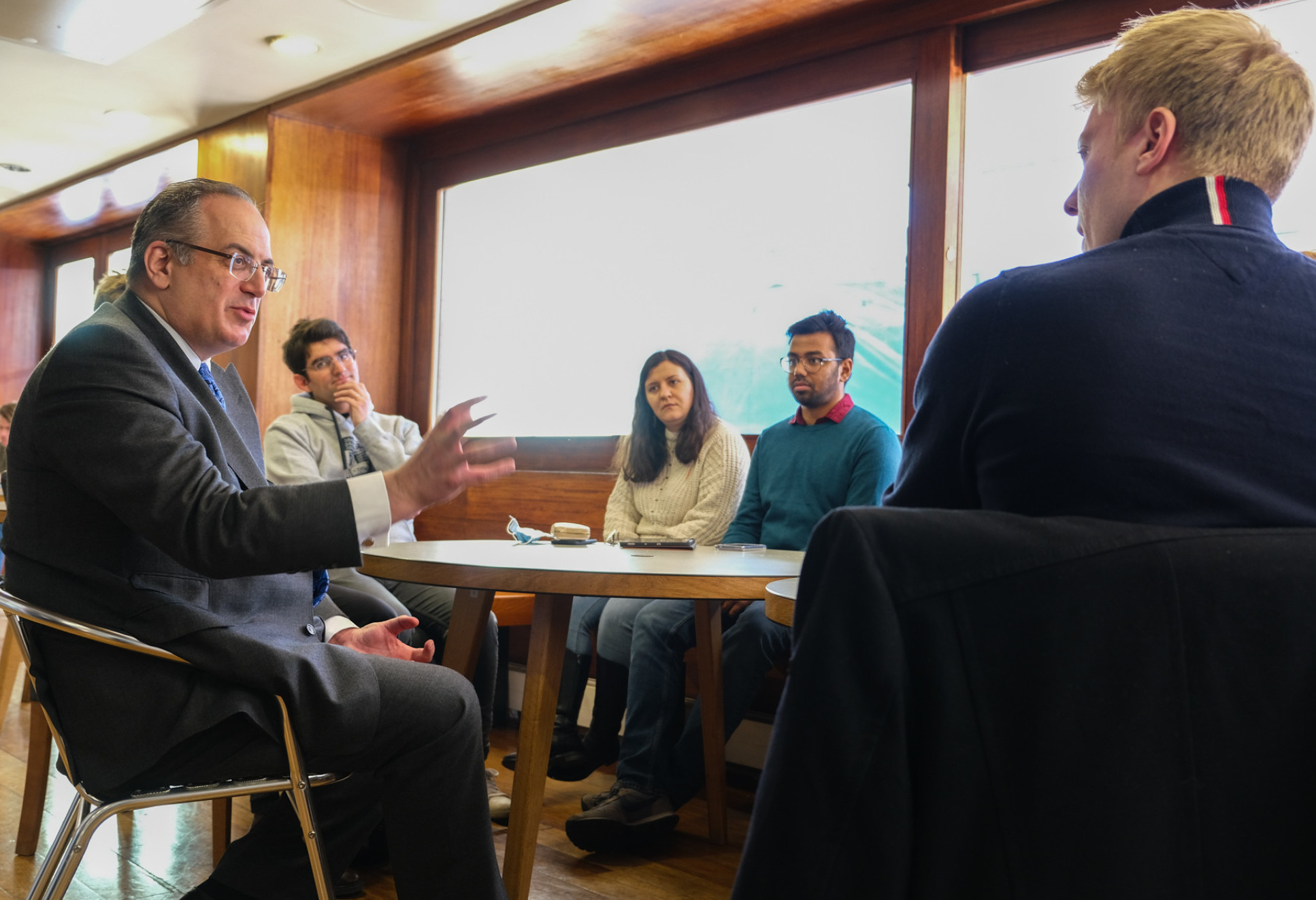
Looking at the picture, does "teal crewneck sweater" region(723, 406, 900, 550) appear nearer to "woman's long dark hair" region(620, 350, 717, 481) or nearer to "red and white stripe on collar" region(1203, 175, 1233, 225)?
"woman's long dark hair" region(620, 350, 717, 481)

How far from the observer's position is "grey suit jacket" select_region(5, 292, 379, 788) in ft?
4.24

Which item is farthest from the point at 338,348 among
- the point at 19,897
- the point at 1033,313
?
the point at 1033,313

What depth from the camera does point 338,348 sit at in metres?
3.43

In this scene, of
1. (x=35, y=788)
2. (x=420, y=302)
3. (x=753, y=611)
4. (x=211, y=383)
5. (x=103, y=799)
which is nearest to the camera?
(x=103, y=799)

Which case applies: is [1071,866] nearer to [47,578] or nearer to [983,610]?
[983,610]

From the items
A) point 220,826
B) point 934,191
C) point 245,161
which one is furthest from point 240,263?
point 245,161

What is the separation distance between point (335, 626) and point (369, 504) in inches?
22.9

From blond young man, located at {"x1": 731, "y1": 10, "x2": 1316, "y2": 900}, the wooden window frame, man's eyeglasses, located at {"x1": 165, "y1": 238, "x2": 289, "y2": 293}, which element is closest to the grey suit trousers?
man's eyeglasses, located at {"x1": 165, "y1": 238, "x2": 289, "y2": 293}

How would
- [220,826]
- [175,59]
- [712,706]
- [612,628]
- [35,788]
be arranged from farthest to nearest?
[175,59]
[612,628]
[712,706]
[35,788]
[220,826]

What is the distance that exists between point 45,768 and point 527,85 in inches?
123

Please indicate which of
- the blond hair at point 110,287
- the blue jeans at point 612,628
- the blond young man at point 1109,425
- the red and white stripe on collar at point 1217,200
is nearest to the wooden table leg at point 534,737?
Result: the blue jeans at point 612,628

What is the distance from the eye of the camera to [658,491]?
3.33 m

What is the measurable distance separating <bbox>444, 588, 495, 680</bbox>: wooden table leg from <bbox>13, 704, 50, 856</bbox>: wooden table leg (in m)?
0.92

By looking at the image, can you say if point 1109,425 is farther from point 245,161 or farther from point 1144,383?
point 245,161
